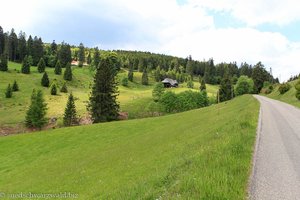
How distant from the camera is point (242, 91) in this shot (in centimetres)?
14325

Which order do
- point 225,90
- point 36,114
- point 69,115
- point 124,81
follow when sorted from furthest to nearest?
point 124,81, point 225,90, point 69,115, point 36,114

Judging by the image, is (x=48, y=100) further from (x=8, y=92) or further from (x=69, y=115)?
(x=69, y=115)

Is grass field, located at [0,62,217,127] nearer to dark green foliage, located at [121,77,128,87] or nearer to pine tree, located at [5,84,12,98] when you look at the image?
pine tree, located at [5,84,12,98]

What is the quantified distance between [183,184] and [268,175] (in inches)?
154

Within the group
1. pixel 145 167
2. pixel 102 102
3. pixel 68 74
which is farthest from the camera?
pixel 68 74

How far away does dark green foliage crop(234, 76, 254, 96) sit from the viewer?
143m

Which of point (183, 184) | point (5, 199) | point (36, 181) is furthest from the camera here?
point (36, 181)

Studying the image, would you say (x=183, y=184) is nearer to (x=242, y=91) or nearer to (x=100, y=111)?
(x=100, y=111)

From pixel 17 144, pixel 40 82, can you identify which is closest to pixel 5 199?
pixel 17 144

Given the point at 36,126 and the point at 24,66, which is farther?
the point at 24,66

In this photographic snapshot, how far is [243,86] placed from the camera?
5664 inches

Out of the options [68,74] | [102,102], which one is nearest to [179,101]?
[102,102]

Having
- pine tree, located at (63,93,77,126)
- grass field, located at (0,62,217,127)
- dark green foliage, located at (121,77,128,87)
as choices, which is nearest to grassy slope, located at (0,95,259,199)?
pine tree, located at (63,93,77,126)

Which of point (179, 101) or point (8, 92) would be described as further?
point (179, 101)
